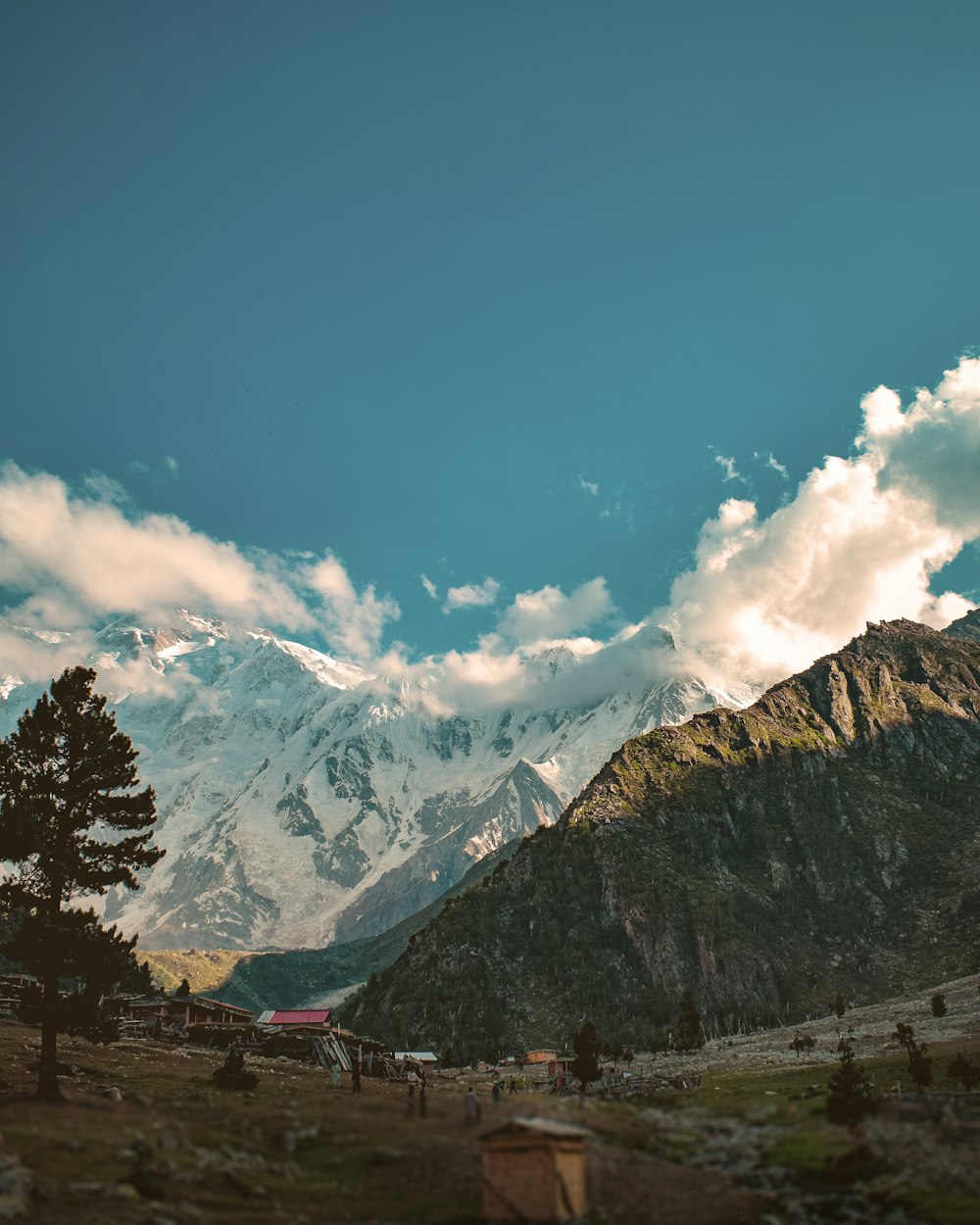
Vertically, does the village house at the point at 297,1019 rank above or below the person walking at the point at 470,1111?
below

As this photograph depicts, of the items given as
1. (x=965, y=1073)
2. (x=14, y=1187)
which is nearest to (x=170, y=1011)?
(x=965, y=1073)

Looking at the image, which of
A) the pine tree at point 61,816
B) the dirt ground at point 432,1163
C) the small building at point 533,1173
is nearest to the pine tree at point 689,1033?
the pine tree at point 61,816

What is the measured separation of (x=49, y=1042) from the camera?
45.6 meters

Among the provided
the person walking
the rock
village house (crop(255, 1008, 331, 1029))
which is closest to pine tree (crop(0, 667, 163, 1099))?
the rock

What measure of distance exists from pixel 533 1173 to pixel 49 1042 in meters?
32.3

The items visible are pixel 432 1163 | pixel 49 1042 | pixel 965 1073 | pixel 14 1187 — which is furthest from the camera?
pixel 965 1073

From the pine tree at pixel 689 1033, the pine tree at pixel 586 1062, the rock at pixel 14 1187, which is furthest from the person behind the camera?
the pine tree at pixel 689 1033

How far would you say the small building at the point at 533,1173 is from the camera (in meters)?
23.5

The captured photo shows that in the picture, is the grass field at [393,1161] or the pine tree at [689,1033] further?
the pine tree at [689,1033]

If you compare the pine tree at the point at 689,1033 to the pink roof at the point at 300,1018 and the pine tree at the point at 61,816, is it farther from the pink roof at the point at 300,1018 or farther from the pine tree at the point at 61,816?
the pine tree at the point at 61,816

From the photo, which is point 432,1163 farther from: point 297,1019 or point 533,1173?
point 297,1019

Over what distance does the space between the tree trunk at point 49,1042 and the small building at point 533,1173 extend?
83.8 feet

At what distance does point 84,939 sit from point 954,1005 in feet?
398

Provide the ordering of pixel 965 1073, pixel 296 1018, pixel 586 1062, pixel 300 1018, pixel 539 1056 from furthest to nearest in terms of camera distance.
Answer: pixel 539 1056
pixel 296 1018
pixel 300 1018
pixel 586 1062
pixel 965 1073
